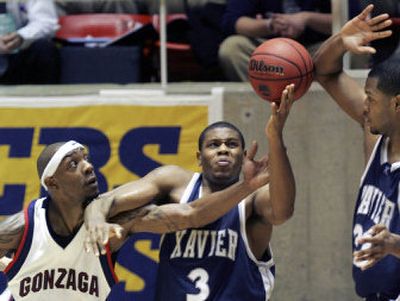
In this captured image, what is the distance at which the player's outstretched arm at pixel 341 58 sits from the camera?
23.1 ft

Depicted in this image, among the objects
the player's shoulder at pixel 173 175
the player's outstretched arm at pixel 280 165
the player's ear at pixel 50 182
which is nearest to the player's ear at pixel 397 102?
the player's outstretched arm at pixel 280 165

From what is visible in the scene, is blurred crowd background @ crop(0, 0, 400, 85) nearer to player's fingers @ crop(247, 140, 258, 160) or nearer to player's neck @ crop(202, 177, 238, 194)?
player's neck @ crop(202, 177, 238, 194)

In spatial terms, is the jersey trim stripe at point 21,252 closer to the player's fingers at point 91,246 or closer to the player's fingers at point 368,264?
the player's fingers at point 91,246

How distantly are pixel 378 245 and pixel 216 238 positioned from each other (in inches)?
57.4

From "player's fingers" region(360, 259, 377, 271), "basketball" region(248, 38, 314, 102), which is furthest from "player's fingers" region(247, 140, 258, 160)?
"player's fingers" region(360, 259, 377, 271)

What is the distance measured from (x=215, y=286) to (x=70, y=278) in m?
0.81

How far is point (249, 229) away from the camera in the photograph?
288 inches

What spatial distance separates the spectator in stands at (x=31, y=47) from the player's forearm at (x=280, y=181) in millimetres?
2940

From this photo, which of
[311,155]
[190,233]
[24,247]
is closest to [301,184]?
[311,155]

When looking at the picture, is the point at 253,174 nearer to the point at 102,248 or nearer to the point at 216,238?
the point at 216,238

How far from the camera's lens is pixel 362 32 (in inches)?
279

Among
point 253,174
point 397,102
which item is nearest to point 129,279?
point 253,174

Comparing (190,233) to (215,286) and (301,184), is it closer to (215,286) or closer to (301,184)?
(215,286)

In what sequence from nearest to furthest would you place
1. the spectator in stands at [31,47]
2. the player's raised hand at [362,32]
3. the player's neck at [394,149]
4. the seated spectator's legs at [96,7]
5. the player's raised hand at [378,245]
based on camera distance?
the player's raised hand at [378,245] < the player's neck at [394,149] < the player's raised hand at [362,32] < the spectator in stands at [31,47] < the seated spectator's legs at [96,7]
